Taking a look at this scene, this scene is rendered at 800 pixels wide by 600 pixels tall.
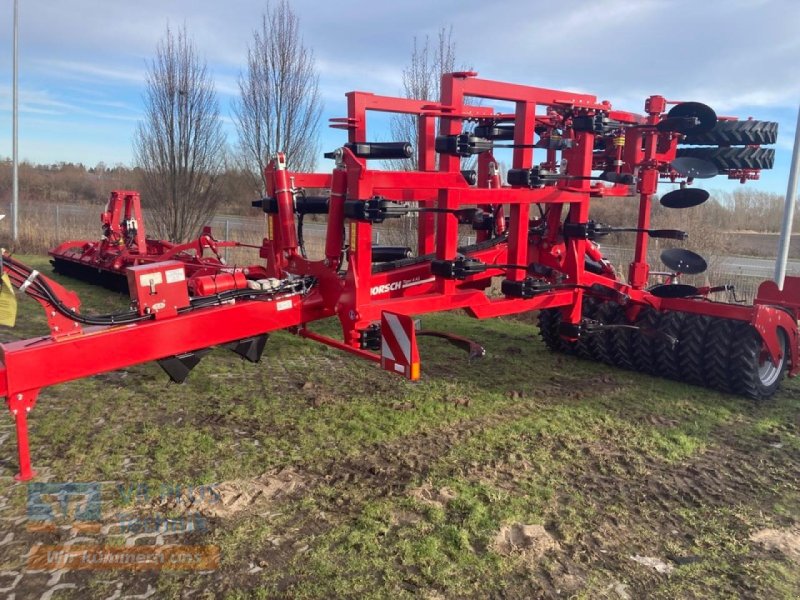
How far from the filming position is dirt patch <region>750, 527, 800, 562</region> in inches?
130

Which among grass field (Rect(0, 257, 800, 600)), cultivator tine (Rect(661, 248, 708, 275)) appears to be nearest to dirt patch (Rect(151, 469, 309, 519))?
grass field (Rect(0, 257, 800, 600))

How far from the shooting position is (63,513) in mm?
3400

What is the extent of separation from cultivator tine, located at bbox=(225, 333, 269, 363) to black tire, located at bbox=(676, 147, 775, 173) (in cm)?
462

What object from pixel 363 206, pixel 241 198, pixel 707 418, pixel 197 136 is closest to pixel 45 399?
pixel 363 206

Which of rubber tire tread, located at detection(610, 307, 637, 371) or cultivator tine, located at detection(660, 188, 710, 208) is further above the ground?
cultivator tine, located at detection(660, 188, 710, 208)

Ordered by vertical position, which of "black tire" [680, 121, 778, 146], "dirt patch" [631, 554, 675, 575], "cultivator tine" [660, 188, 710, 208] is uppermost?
"black tire" [680, 121, 778, 146]

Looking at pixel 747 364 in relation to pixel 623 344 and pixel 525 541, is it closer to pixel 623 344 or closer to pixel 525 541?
pixel 623 344

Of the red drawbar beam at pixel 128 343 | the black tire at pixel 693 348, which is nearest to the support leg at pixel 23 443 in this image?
the red drawbar beam at pixel 128 343

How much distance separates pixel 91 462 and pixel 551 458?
311cm

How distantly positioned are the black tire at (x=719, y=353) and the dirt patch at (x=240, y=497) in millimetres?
4373

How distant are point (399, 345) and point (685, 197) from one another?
11.6 ft

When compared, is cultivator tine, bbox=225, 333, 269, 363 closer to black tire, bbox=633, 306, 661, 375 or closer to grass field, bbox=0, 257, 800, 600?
grass field, bbox=0, 257, 800, 600

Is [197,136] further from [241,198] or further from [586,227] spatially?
[586,227]

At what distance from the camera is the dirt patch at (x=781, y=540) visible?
3.31 meters
